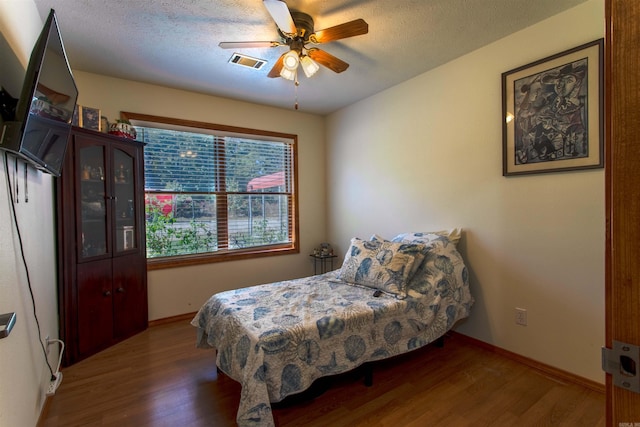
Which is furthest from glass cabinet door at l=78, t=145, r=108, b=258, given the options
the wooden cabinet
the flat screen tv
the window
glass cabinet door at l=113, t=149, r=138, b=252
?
the flat screen tv

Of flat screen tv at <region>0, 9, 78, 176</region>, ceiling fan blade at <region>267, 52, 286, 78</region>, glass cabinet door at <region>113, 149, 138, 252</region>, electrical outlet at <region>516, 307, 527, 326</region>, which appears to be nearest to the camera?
flat screen tv at <region>0, 9, 78, 176</region>

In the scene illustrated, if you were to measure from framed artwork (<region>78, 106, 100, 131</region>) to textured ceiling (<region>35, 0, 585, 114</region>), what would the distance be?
450 millimetres

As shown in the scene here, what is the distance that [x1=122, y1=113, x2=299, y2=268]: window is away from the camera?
10.5 ft

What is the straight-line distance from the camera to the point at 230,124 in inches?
141

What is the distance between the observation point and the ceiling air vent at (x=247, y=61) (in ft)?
8.28

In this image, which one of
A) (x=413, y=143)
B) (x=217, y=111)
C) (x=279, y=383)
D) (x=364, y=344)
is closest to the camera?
(x=279, y=383)

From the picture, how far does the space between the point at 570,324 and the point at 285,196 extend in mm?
3206

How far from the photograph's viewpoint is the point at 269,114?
3.86 metres

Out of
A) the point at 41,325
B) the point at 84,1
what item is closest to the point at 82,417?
the point at 41,325

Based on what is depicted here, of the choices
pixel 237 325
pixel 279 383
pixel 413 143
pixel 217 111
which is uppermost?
pixel 217 111

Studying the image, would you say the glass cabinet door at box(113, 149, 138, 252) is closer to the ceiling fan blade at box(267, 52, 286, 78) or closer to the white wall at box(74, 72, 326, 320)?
the white wall at box(74, 72, 326, 320)

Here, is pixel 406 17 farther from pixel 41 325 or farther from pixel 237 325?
pixel 41 325

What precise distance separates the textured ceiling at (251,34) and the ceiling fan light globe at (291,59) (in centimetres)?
28

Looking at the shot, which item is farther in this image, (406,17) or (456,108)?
(456,108)
